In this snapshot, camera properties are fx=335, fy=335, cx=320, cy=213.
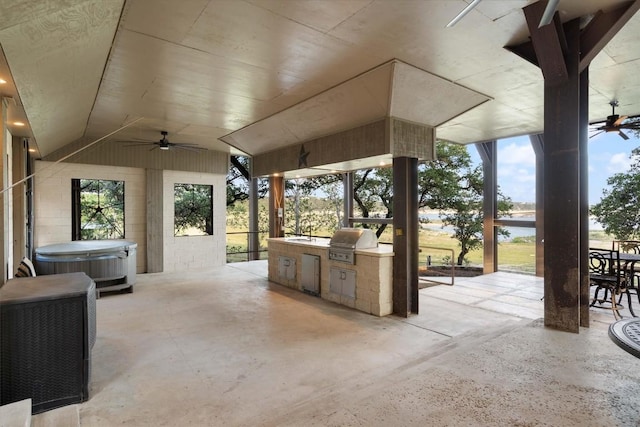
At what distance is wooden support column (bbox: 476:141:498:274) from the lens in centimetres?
869

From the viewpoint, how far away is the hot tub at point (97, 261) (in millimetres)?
5672

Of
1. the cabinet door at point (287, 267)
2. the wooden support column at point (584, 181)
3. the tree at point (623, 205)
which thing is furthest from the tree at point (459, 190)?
the wooden support column at point (584, 181)

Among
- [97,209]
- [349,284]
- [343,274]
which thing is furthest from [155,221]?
[349,284]

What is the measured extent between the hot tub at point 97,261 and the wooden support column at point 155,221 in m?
1.85

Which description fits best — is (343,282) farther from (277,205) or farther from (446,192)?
(446,192)

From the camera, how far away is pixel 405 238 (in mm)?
4867

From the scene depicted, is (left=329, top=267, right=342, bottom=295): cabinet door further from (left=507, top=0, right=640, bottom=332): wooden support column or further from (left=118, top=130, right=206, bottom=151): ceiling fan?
(left=118, top=130, right=206, bottom=151): ceiling fan

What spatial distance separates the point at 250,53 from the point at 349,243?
3.06 metres

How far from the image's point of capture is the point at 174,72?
406 cm

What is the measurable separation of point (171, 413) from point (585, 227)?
4.48 m

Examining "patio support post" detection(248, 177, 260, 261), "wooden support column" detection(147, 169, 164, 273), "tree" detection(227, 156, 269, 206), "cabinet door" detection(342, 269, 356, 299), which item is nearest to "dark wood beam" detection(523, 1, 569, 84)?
"cabinet door" detection(342, 269, 356, 299)

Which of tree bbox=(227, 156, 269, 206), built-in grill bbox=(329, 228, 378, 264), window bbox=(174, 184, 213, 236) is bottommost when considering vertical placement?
built-in grill bbox=(329, 228, 378, 264)

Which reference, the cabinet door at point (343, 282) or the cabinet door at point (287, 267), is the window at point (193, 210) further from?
the cabinet door at point (343, 282)

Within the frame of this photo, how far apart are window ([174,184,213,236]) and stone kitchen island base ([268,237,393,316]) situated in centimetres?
335
